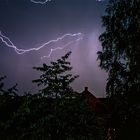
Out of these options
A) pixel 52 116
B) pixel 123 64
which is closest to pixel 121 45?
pixel 123 64

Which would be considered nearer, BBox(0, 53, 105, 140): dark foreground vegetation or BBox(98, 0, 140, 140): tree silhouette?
BBox(0, 53, 105, 140): dark foreground vegetation

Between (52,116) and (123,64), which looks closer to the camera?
(52,116)

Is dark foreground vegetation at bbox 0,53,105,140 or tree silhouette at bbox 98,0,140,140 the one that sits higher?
tree silhouette at bbox 98,0,140,140

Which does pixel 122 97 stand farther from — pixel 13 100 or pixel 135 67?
pixel 13 100

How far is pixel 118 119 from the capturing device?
25.1 m

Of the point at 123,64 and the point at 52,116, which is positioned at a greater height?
the point at 123,64

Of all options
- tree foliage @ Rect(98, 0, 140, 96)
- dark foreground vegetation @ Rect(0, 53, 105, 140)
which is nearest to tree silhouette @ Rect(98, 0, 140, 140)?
tree foliage @ Rect(98, 0, 140, 96)

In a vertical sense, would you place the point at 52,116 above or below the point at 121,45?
below

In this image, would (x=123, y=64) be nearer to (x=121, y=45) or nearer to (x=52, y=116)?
(x=121, y=45)

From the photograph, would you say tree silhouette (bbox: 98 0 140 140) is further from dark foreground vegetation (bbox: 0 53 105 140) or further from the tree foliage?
dark foreground vegetation (bbox: 0 53 105 140)

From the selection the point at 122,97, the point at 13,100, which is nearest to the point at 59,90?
the point at 13,100

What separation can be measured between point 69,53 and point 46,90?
1.68 m

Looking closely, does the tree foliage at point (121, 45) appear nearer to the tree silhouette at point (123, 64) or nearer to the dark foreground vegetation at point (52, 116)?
the tree silhouette at point (123, 64)

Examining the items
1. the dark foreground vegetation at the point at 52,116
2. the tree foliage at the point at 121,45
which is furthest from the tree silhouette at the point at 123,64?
the dark foreground vegetation at the point at 52,116
